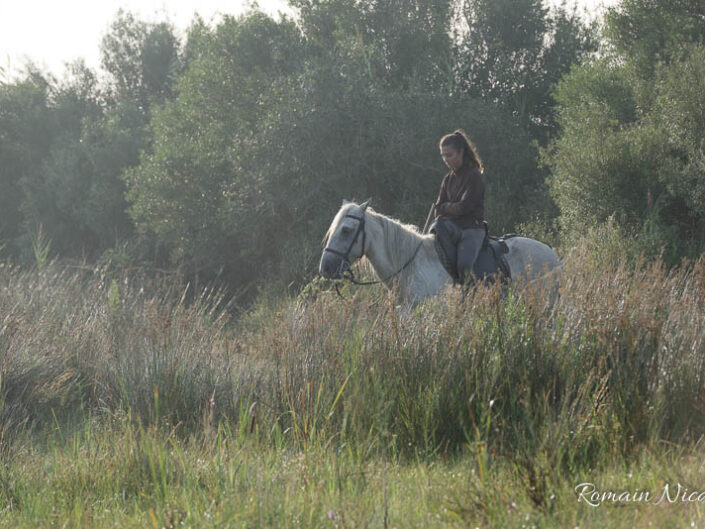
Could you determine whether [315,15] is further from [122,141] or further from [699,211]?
[699,211]

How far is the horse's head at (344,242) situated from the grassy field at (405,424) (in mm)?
1277

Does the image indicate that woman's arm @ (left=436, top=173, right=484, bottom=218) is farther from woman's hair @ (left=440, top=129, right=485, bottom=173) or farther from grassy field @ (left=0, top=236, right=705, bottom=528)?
grassy field @ (left=0, top=236, right=705, bottom=528)

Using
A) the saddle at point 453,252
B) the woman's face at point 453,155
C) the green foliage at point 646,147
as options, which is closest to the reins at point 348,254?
the saddle at point 453,252

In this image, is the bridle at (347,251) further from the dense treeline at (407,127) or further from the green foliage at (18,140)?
the green foliage at (18,140)

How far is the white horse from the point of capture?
23.4 ft

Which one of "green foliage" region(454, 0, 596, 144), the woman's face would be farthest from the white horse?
"green foliage" region(454, 0, 596, 144)

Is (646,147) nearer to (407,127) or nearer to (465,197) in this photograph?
(407,127)

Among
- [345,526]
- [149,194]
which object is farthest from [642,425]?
[149,194]

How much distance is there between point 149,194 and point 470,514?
18.6 m

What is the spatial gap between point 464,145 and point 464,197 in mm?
579

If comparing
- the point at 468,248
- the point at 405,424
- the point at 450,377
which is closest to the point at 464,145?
the point at 468,248

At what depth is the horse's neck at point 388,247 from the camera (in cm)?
736

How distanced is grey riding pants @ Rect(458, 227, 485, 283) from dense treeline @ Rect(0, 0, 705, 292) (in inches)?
227

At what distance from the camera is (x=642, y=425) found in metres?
3.81
